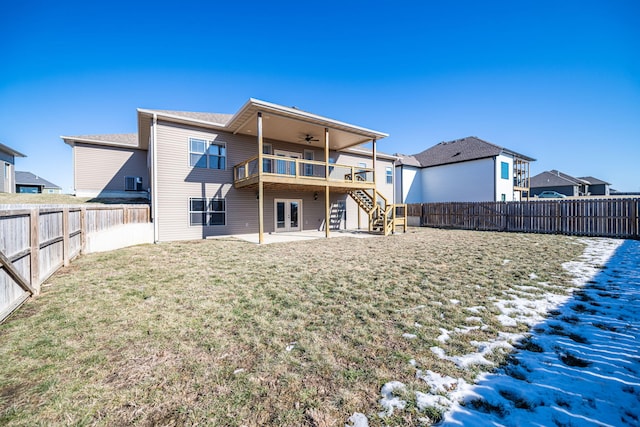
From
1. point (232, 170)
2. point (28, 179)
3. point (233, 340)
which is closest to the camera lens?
point (233, 340)

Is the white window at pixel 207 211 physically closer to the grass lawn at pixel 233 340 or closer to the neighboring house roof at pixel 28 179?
the grass lawn at pixel 233 340

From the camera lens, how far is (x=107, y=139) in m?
16.4

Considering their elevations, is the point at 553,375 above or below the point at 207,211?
below

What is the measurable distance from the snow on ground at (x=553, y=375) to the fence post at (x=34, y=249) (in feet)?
18.8

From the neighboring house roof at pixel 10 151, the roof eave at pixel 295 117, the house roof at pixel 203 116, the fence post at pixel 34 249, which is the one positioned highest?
the neighboring house roof at pixel 10 151

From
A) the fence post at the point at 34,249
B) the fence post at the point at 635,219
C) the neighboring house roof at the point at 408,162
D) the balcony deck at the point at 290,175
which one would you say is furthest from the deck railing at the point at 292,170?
the fence post at the point at 635,219

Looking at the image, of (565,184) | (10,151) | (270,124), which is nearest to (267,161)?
(270,124)

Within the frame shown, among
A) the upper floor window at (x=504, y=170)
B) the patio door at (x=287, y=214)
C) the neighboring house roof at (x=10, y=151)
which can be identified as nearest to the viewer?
the patio door at (x=287, y=214)

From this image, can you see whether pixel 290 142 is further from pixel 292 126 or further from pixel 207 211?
pixel 207 211

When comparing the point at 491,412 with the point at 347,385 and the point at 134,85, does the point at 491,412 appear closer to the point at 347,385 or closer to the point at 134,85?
the point at 347,385

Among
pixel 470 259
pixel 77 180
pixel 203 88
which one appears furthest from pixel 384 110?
pixel 77 180

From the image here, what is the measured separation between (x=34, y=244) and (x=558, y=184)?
58432 mm

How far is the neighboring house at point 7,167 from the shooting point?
2008 centimetres

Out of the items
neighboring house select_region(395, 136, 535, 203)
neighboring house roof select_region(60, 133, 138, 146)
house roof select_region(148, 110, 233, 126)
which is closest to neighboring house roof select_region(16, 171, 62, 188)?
neighboring house roof select_region(60, 133, 138, 146)
